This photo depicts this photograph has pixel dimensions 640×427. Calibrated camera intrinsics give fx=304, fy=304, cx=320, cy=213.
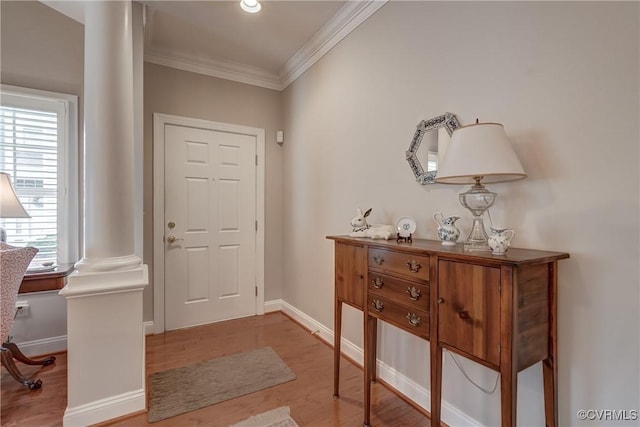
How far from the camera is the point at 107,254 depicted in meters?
1.78

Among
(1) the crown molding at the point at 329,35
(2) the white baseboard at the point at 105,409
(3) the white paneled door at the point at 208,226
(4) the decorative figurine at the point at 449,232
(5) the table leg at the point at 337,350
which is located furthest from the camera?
(3) the white paneled door at the point at 208,226

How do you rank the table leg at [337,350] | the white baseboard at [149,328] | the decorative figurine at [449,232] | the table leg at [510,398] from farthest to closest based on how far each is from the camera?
the white baseboard at [149,328] → the table leg at [337,350] → the decorative figurine at [449,232] → the table leg at [510,398]

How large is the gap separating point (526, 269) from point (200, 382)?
2064mm

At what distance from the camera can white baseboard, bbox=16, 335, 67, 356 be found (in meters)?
2.35

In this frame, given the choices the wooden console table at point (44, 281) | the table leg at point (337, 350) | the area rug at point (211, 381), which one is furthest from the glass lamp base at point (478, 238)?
the wooden console table at point (44, 281)

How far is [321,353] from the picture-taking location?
98.5 inches

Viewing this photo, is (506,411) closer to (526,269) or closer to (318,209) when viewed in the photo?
(526,269)

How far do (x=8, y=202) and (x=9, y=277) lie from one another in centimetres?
59

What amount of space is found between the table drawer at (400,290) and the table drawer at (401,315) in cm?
2

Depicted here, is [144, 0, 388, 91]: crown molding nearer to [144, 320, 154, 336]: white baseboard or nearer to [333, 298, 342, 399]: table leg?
[333, 298, 342, 399]: table leg

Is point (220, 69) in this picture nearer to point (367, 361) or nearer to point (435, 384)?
point (367, 361)

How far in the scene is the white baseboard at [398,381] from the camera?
1615mm

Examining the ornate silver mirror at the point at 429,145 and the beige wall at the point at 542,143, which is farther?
the ornate silver mirror at the point at 429,145

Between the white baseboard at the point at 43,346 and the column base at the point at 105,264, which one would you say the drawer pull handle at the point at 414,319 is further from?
the white baseboard at the point at 43,346
